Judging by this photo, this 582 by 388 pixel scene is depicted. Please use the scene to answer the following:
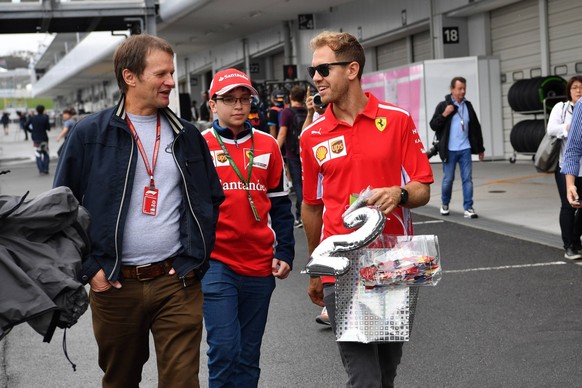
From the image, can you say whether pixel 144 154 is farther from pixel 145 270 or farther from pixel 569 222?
pixel 569 222

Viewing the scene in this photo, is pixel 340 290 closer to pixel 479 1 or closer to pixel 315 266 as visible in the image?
pixel 315 266

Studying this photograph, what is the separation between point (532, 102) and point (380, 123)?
1641 cm

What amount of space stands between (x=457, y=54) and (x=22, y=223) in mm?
21592

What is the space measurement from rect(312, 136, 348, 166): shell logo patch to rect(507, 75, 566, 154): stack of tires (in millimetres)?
15306

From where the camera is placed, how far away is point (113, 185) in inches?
148

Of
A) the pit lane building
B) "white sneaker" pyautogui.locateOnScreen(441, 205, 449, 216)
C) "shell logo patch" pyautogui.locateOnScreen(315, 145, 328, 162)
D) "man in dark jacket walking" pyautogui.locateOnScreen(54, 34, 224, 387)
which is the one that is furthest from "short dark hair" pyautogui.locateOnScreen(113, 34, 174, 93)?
the pit lane building

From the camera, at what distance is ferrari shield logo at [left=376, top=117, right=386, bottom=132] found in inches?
156

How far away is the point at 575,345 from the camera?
608 cm

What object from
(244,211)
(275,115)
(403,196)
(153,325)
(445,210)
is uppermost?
(275,115)

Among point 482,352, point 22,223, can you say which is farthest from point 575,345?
point 22,223

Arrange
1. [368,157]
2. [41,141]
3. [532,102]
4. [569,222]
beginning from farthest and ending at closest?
[41,141] < [532,102] < [569,222] < [368,157]

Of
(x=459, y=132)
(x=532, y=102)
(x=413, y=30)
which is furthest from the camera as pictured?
(x=413, y=30)

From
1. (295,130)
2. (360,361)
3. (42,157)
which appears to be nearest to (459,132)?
(295,130)

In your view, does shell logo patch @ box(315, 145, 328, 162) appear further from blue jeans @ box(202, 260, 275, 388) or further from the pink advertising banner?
the pink advertising banner
